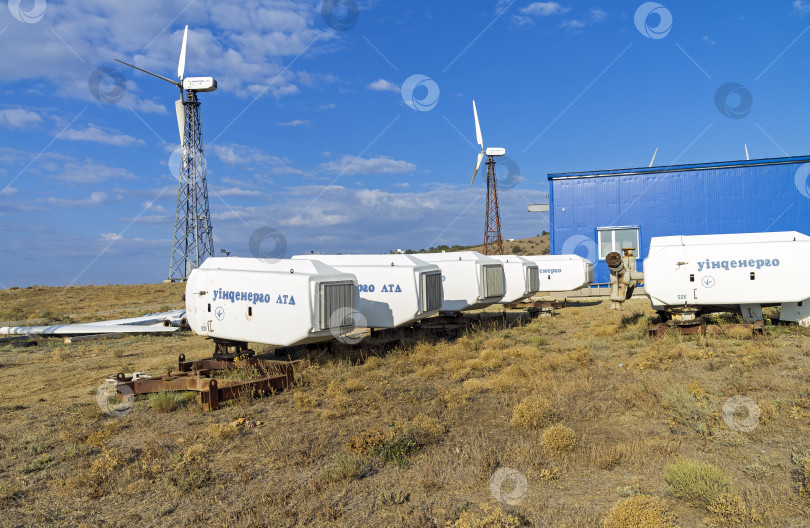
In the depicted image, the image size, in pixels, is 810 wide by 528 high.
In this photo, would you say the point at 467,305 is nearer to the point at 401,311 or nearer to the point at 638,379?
the point at 401,311

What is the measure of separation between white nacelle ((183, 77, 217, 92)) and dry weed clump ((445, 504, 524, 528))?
3994cm

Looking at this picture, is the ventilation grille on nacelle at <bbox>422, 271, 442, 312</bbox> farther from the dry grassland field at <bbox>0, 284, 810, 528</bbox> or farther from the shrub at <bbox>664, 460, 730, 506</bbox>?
the shrub at <bbox>664, 460, 730, 506</bbox>

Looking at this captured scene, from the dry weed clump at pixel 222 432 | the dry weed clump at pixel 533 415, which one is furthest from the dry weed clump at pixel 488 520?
the dry weed clump at pixel 222 432

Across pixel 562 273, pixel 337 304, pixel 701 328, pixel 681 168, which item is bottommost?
pixel 701 328

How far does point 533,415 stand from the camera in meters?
7.43

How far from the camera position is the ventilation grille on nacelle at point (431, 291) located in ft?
44.5

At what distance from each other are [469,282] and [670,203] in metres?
19.0

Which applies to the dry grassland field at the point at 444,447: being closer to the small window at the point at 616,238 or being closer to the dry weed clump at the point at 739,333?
the dry weed clump at the point at 739,333

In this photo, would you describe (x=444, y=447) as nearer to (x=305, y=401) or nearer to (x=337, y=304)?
(x=305, y=401)

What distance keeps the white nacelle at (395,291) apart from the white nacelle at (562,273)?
12895mm

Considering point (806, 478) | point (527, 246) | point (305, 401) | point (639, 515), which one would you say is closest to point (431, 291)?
point (305, 401)

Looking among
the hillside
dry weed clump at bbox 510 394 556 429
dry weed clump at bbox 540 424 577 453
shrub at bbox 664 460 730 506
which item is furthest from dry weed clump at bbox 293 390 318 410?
the hillside

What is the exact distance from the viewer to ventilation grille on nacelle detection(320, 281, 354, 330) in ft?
33.5

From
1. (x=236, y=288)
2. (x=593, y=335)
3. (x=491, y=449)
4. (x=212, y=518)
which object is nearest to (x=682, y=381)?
(x=491, y=449)
